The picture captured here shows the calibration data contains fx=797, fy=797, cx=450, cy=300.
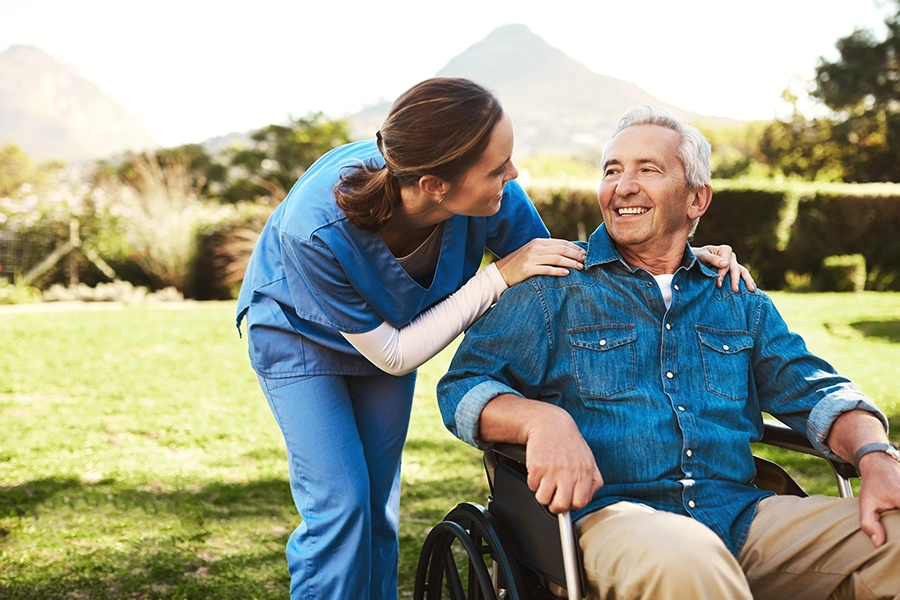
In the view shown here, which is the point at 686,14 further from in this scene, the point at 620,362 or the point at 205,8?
the point at 620,362

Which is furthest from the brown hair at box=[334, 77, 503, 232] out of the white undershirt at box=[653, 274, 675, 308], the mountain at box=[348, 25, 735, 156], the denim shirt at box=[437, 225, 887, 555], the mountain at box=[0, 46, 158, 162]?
the mountain at box=[0, 46, 158, 162]

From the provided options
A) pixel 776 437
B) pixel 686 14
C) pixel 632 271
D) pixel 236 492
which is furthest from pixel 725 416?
pixel 686 14

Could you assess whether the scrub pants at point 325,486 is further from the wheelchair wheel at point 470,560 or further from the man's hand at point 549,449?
the man's hand at point 549,449

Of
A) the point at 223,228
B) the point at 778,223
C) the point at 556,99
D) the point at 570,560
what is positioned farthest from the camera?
the point at 556,99

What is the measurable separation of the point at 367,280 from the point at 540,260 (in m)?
0.44

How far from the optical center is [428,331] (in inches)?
71.6

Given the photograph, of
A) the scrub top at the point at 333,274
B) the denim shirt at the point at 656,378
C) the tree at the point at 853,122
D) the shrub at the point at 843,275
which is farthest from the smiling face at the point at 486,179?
the tree at the point at 853,122

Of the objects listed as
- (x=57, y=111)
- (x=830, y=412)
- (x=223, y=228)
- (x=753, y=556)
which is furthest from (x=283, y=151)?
(x=57, y=111)

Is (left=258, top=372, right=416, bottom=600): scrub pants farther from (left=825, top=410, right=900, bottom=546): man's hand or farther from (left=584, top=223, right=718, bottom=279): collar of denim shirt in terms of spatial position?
(left=825, top=410, right=900, bottom=546): man's hand

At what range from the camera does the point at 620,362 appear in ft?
5.99

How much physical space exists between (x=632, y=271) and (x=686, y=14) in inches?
5255

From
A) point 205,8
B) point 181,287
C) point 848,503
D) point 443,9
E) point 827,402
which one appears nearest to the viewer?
point 848,503

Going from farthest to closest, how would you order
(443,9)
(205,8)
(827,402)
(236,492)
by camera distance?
(443,9)
(205,8)
(236,492)
(827,402)

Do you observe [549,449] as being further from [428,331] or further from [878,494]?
[878,494]
